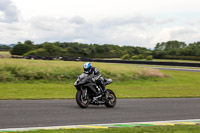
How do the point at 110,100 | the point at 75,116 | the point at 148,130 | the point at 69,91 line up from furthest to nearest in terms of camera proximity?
the point at 69,91, the point at 110,100, the point at 75,116, the point at 148,130

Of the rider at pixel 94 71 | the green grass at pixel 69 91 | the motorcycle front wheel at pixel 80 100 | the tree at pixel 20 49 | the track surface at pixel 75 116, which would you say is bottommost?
the green grass at pixel 69 91

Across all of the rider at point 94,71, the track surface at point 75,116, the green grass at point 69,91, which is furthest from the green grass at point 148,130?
the green grass at point 69,91

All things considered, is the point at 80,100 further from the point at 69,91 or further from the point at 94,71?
the point at 69,91

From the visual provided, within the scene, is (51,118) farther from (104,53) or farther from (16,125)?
(104,53)

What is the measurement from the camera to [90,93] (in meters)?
9.88

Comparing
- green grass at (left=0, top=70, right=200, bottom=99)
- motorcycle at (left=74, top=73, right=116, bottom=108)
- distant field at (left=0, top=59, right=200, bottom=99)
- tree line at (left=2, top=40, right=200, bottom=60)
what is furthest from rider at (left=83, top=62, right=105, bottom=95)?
tree line at (left=2, top=40, right=200, bottom=60)

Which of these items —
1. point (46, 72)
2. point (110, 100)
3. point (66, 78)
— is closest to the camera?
point (110, 100)

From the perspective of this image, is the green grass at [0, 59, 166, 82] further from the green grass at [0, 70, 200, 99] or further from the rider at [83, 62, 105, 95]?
the rider at [83, 62, 105, 95]

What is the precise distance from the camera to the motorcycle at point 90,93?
9.52 meters

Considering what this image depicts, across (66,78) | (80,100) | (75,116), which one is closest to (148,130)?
(75,116)

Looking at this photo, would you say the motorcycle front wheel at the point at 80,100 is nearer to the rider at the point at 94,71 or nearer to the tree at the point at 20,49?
the rider at the point at 94,71

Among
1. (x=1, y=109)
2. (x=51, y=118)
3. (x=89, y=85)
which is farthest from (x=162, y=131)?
(x=1, y=109)

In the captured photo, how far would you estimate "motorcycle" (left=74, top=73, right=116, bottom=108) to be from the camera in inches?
375

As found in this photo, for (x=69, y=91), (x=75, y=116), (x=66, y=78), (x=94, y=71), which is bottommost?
(x=69, y=91)
